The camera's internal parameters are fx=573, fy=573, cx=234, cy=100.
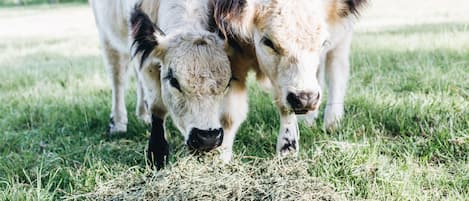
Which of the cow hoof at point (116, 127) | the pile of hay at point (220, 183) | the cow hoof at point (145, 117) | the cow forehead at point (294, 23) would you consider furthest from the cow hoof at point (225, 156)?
the cow hoof at point (145, 117)

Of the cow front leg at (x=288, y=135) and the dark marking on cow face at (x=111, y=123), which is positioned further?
the dark marking on cow face at (x=111, y=123)

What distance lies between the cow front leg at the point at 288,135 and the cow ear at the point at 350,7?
87 cm

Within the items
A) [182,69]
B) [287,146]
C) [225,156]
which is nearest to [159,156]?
[225,156]

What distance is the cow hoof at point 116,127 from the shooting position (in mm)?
5270

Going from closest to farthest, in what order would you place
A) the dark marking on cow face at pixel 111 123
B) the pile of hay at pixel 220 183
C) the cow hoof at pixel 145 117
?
the pile of hay at pixel 220 183
the dark marking on cow face at pixel 111 123
the cow hoof at pixel 145 117

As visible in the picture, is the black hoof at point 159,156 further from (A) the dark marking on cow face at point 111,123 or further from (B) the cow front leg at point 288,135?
(A) the dark marking on cow face at point 111,123

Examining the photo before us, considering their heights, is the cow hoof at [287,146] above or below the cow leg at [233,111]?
below

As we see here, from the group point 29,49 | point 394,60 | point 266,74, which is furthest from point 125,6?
point 29,49

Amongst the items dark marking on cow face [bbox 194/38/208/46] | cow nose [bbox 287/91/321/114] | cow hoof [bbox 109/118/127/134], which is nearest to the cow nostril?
cow nose [bbox 287/91/321/114]

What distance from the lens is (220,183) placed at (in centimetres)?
323

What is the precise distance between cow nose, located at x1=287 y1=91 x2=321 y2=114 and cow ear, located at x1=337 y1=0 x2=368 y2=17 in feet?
2.98

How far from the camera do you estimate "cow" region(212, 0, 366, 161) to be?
3748 millimetres

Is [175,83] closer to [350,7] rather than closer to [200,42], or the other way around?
[200,42]

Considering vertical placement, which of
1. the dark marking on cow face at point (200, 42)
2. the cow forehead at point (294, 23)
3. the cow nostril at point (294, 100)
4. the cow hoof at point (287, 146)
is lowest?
the cow hoof at point (287, 146)
